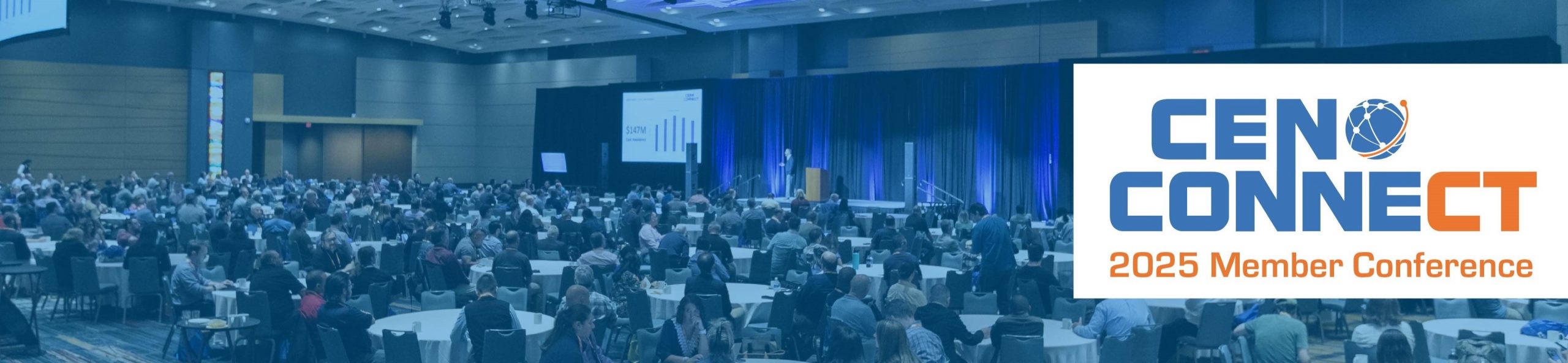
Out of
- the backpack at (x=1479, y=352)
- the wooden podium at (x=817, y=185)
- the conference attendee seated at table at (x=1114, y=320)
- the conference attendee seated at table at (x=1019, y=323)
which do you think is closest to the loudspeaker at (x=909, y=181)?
the wooden podium at (x=817, y=185)

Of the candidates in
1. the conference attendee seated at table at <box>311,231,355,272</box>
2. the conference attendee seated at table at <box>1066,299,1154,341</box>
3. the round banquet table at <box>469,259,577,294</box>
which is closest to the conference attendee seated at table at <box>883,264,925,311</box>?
the conference attendee seated at table at <box>1066,299,1154,341</box>

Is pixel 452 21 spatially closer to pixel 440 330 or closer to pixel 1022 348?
pixel 440 330

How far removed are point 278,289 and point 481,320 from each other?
1874 millimetres

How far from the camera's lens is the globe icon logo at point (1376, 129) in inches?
279

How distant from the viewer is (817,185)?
23281mm

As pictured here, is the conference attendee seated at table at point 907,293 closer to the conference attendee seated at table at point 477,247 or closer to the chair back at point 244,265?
the conference attendee seated at table at point 477,247

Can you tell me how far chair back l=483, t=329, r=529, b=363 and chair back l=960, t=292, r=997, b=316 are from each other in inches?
117

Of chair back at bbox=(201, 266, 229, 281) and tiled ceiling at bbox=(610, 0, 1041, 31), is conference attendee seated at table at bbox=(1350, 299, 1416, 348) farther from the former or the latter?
tiled ceiling at bbox=(610, 0, 1041, 31)

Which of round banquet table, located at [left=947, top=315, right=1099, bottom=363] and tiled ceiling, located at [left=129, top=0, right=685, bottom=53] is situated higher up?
tiled ceiling, located at [left=129, top=0, right=685, bottom=53]

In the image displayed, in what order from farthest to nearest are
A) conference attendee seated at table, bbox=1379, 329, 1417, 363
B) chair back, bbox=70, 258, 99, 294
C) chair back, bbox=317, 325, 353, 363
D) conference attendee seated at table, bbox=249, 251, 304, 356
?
chair back, bbox=70, 258, 99, 294 < conference attendee seated at table, bbox=249, 251, 304, 356 < chair back, bbox=317, 325, 353, 363 < conference attendee seated at table, bbox=1379, 329, 1417, 363

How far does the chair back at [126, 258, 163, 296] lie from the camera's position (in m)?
9.40

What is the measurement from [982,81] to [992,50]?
1.52 meters

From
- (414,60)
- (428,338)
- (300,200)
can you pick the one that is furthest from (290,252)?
(414,60)

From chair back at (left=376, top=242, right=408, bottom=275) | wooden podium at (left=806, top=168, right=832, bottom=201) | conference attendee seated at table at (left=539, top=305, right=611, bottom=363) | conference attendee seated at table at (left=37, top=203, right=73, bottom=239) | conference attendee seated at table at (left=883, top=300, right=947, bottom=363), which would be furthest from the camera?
wooden podium at (left=806, top=168, right=832, bottom=201)
